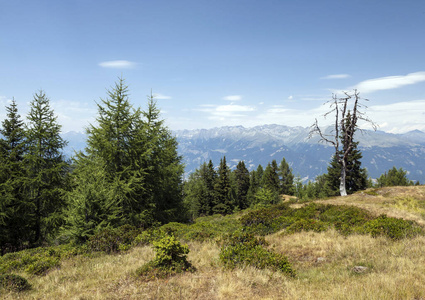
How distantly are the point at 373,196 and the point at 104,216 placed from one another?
23491 mm

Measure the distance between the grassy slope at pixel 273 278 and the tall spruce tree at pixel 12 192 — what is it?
12.1 m

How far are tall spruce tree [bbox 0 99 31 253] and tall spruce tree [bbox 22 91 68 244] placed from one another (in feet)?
1.71

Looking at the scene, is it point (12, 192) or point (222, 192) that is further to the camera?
point (222, 192)

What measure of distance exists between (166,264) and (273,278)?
9.91 feet

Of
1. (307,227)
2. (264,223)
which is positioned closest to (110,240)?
(264,223)

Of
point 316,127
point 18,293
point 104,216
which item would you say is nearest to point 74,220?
point 104,216

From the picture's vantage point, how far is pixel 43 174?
18062mm

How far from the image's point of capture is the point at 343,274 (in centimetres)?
559

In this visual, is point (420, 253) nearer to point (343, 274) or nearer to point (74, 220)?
point (343, 274)

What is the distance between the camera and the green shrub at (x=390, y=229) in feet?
28.1

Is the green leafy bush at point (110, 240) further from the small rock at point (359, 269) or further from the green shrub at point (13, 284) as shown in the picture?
the small rock at point (359, 269)

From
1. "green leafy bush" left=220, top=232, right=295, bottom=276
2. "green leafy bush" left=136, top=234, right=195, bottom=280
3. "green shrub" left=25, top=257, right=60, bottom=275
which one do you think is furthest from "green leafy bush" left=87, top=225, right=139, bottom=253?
"green leafy bush" left=220, top=232, right=295, bottom=276

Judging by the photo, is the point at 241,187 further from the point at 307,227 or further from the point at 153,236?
the point at 153,236

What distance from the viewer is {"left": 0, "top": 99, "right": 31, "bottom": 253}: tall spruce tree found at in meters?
16.0
